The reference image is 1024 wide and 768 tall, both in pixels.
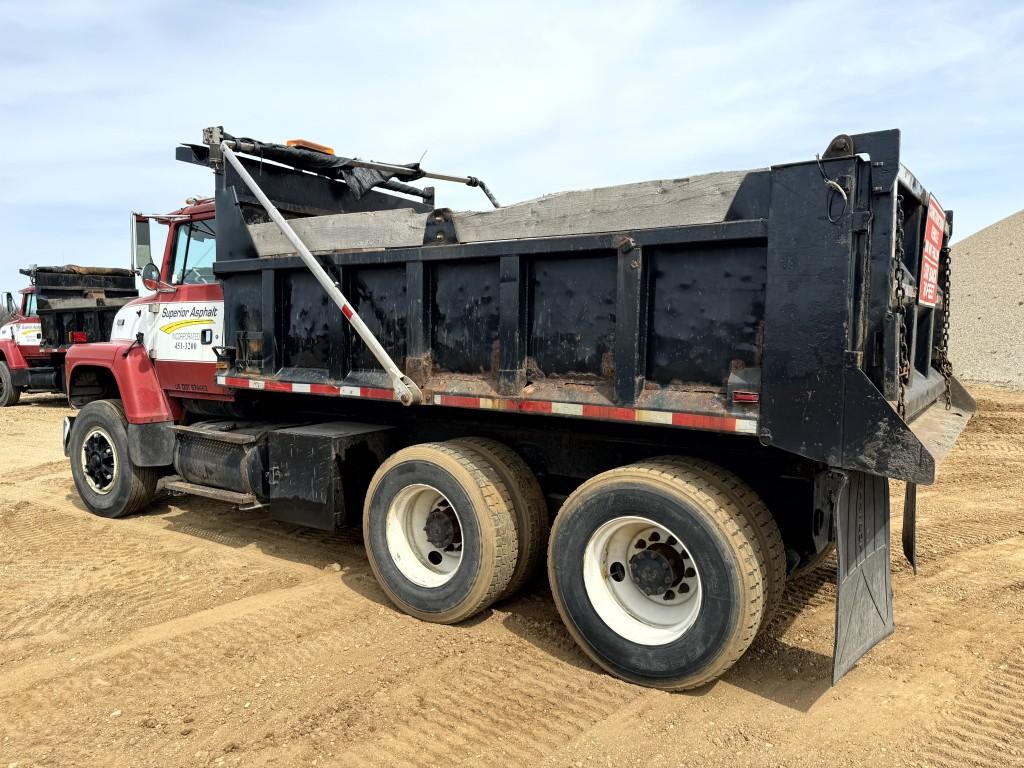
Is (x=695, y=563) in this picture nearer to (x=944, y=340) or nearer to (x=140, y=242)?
(x=944, y=340)

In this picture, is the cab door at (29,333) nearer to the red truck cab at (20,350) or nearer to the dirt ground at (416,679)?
the red truck cab at (20,350)

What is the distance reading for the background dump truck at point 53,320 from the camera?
15.7 m

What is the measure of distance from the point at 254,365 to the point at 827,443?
4.16 m

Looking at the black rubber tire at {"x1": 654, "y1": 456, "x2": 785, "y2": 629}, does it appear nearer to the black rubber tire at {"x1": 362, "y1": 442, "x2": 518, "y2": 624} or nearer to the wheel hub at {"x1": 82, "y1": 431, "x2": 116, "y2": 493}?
the black rubber tire at {"x1": 362, "y1": 442, "x2": 518, "y2": 624}

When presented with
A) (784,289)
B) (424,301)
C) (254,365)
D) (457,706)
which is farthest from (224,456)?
(784,289)

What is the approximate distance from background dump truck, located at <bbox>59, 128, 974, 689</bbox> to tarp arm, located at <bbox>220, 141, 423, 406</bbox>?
0.7 inches

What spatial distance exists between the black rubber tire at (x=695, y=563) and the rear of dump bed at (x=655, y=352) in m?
0.02

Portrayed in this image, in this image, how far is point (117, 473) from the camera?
687cm

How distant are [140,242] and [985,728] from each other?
6972 mm

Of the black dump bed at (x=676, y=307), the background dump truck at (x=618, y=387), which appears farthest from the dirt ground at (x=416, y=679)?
the black dump bed at (x=676, y=307)

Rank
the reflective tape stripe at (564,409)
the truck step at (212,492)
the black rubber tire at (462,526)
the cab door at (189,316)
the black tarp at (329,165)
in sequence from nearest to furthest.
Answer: the reflective tape stripe at (564,409) → the black rubber tire at (462,526) → the truck step at (212,492) → the black tarp at (329,165) → the cab door at (189,316)

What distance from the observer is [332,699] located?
3.61m

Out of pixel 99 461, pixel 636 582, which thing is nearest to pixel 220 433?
pixel 99 461

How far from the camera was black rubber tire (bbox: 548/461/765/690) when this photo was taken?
3.42 m
